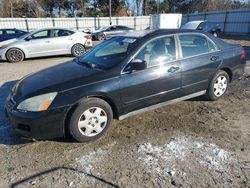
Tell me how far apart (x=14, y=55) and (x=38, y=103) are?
7.96 metres

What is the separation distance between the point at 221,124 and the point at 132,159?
1.80 m

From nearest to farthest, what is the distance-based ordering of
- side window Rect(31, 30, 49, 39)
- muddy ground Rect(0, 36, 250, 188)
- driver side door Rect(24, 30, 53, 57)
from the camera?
muddy ground Rect(0, 36, 250, 188)
driver side door Rect(24, 30, 53, 57)
side window Rect(31, 30, 49, 39)

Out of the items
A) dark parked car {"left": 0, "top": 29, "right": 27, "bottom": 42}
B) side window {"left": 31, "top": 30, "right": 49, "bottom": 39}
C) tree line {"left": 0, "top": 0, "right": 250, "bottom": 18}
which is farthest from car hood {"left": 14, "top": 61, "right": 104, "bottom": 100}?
tree line {"left": 0, "top": 0, "right": 250, "bottom": 18}

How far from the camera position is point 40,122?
10.2 feet

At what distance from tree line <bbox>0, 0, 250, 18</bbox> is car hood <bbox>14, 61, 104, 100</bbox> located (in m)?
35.1

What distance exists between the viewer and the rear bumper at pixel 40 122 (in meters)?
3.10

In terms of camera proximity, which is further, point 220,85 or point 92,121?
point 220,85

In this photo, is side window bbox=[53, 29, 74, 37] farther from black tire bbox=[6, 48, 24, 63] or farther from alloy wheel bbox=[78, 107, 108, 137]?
alloy wheel bbox=[78, 107, 108, 137]

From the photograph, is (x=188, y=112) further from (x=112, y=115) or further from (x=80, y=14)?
(x=80, y=14)

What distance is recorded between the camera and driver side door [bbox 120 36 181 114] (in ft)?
12.0

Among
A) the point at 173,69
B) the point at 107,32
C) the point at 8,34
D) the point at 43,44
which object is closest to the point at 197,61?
the point at 173,69

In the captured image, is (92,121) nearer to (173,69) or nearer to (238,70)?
(173,69)

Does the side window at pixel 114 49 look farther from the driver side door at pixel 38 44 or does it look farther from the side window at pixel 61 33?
the side window at pixel 61 33

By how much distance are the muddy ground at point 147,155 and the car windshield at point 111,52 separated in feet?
3.56
